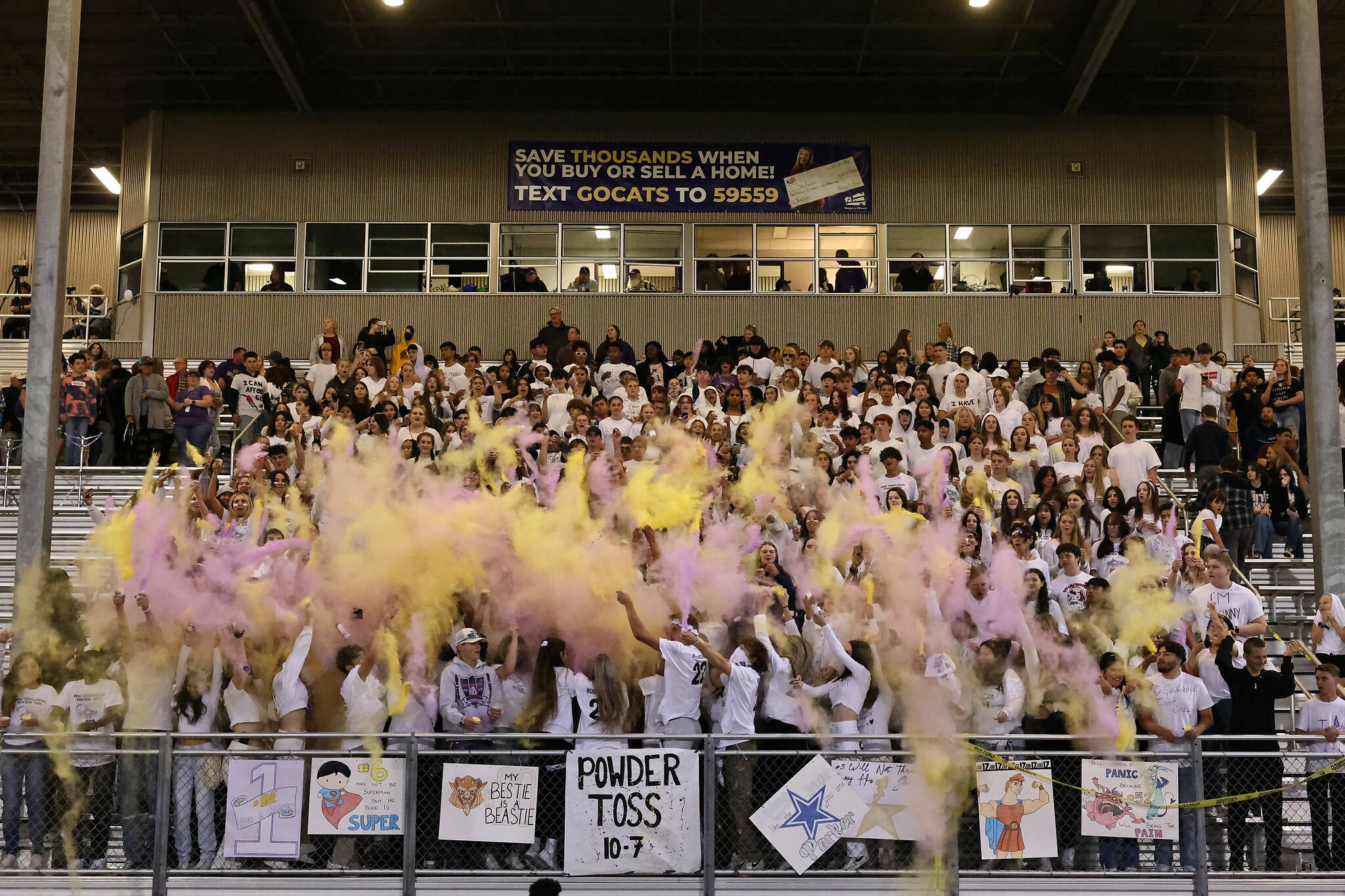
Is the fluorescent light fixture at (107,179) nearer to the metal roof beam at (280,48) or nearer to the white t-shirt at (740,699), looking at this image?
the metal roof beam at (280,48)

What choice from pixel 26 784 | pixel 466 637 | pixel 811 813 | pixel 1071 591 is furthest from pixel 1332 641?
pixel 26 784

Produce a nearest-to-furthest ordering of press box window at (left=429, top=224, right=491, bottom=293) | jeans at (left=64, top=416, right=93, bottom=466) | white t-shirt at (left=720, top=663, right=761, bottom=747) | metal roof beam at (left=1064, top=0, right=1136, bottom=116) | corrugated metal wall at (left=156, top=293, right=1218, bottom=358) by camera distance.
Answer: white t-shirt at (left=720, top=663, right=761, bottom=747) < jeans at (left=64, top=416, right=93, bottom=466) < metal roof beam at (left=1064, top=0, right=1136, bottom=116) < corrugated metal wall at (left=156, top=293, right=1218, bottom=358) < press box window at (left=429, top=224, right=491, bottom=293)

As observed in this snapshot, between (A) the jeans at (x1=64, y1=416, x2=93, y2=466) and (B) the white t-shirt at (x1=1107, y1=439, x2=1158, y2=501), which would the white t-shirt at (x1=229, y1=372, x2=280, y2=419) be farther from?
(B) the white t-shirt at (x1=1107, y1=439, x2=1158, y2=501)

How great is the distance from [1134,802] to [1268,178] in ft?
77.9

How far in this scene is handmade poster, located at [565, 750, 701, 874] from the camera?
813 cm

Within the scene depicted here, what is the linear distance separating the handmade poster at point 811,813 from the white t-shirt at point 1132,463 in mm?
6843

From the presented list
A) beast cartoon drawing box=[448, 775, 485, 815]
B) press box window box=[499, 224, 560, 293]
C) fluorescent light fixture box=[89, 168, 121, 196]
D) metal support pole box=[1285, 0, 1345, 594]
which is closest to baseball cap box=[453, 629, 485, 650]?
beast cartoon drawing box=[448, 775, 485, 815]

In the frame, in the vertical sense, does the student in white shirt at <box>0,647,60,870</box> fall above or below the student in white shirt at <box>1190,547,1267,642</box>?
below

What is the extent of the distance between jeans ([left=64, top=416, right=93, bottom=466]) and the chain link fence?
9003 millimetres

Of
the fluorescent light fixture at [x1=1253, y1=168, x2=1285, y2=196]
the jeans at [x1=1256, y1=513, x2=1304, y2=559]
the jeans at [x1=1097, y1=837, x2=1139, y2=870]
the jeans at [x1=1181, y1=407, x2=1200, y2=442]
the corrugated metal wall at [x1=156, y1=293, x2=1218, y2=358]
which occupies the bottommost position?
the jeans at [x1=1097, y1=837, x2=1139, y2=870]

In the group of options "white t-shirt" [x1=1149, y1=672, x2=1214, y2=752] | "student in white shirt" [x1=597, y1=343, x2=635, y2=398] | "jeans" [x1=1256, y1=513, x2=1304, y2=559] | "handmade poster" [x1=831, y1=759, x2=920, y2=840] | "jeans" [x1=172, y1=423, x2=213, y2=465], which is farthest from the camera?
"student in white shirt" [x1=597, y1=343, x2=635, y2=398]

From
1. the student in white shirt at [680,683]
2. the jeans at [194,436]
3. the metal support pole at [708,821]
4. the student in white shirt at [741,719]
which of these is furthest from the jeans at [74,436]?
the metal support pole at [708,821]

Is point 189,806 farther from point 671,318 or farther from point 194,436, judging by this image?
point 671,318

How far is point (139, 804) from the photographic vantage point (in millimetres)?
8258
